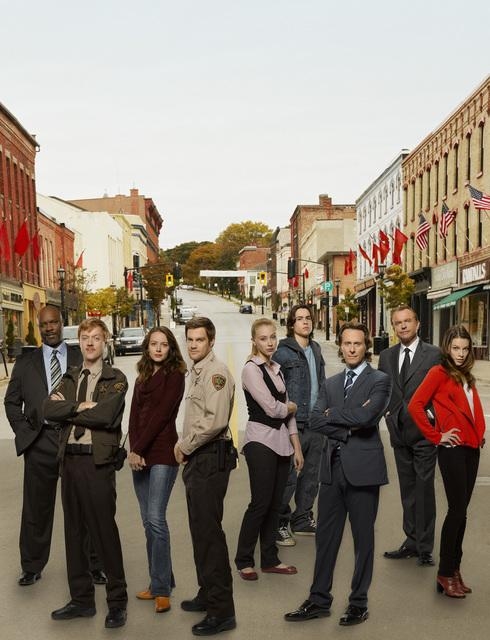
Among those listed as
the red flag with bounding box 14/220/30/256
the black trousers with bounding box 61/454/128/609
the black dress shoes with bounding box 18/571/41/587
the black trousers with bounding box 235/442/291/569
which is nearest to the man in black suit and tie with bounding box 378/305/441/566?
the black trousers with bounding box 235/442/291/569

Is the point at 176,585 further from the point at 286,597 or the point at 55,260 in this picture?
the point at 55,260

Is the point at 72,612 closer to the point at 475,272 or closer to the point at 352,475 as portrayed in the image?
the point at 352,475

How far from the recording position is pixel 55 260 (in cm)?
5734

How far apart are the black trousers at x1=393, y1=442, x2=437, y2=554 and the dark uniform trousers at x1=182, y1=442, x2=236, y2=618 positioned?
190 cm

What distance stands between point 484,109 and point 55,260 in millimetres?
34564

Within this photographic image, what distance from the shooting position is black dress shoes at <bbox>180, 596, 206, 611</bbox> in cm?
532

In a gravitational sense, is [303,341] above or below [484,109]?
below

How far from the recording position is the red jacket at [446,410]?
5.48 metres

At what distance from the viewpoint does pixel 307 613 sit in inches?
202

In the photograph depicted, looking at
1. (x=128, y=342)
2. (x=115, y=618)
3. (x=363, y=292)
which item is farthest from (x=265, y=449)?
(x=363, y=292)

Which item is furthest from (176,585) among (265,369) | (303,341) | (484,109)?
(484,109)

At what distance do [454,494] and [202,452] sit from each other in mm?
1801

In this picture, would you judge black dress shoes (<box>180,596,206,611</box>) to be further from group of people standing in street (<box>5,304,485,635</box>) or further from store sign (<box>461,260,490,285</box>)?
store sign (<box>461,260,490,285</box>)

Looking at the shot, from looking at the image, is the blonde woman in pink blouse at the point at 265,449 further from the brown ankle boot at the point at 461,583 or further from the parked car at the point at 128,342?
the parked car at the point at 128,342
